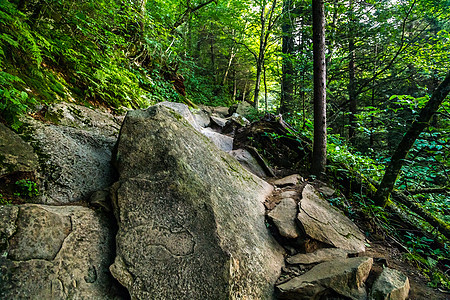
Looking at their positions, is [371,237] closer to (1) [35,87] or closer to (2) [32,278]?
(2) [32,278]

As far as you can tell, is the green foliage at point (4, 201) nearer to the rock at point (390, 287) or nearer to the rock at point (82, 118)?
the rock at point (82, 118)

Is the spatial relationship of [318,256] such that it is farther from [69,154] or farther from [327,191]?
[69,154]

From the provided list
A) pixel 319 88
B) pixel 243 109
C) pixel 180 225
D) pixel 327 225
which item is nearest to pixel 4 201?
pixel 180 225

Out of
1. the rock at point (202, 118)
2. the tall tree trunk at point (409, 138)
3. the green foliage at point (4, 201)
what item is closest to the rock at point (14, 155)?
the green foliage at point (4, 201)

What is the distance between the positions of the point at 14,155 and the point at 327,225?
4.42 m

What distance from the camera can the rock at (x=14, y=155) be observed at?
222cm

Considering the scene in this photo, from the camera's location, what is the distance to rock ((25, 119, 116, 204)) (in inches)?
99.4

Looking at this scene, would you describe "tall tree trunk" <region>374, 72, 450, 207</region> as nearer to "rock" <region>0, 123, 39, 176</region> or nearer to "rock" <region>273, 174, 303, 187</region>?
"rock" <region>273, 174, 303, 187</region>

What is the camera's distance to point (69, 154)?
9.49 ft

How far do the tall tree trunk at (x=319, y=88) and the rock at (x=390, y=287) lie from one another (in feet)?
9.25

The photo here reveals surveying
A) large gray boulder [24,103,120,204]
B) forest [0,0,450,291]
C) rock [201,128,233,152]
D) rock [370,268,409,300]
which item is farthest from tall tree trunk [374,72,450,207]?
large gray boulder [24,103,120,204]

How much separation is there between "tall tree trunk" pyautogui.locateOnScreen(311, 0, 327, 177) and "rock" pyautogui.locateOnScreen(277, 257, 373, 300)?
294 cm

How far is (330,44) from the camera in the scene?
774cm

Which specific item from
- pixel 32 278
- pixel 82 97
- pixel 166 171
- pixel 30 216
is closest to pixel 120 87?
pixel 82 97
